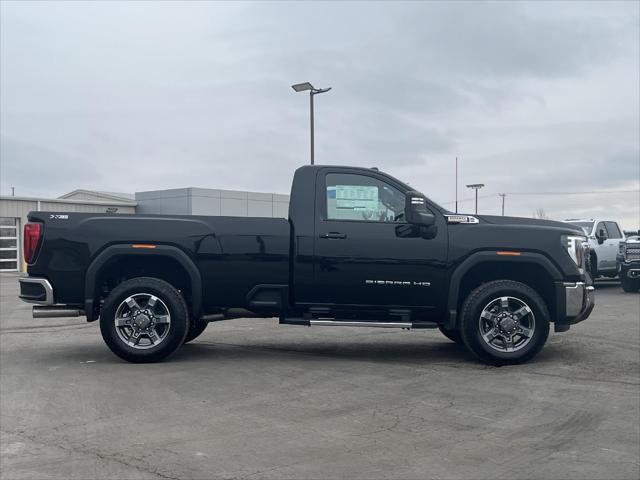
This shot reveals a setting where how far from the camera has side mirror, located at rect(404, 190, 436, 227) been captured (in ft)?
24.1

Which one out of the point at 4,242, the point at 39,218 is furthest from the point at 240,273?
the point at 4,242

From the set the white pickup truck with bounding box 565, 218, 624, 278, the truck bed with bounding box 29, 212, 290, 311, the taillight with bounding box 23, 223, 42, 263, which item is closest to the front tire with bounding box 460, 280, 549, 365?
the truck bed with bounding box 29, 212, 290, 311

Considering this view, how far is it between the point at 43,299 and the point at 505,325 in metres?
5.11

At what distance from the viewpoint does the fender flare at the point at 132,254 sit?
24.5 ft

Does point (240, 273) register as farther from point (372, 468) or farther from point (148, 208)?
point (148, 208)

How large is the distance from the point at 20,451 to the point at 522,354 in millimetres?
5153

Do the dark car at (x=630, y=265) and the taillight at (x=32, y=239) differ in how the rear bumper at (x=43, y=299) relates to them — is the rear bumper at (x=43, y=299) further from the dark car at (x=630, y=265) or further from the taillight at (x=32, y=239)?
the dark car at (x=630, y=265)

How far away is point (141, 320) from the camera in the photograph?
739 centimetres

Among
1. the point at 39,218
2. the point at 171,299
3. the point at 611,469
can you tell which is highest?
the point at 39,218

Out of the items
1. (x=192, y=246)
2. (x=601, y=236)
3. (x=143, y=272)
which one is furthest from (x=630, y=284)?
(x=143, y=272)

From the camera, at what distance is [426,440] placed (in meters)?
4.80

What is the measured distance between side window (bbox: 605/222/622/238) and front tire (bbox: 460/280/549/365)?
14.7 metres

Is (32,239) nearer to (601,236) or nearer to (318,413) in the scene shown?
(318,413)

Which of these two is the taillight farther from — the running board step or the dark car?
the dark car
